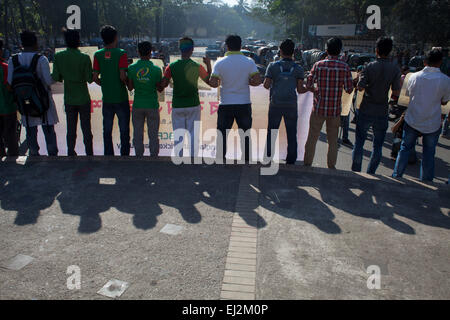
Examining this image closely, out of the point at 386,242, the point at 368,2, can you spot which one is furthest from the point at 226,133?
the point at 368,2

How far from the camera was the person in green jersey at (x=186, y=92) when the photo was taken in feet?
16.7

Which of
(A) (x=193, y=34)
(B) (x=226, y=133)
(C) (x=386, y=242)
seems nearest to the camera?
(C) (x=386, y=242)

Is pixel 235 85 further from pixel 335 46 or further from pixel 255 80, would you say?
pixel 335 46

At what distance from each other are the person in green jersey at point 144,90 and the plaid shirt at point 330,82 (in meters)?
2.11

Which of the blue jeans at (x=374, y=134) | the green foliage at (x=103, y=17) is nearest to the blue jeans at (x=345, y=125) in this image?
the blue jeans at (x=374, y=134)

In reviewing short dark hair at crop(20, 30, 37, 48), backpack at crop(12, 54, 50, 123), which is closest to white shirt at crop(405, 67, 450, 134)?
backpack at crop(12, 54, 50, 123)

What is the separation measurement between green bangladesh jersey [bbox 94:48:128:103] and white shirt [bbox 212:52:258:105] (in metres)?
1.29

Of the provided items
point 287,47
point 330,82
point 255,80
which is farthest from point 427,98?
point 255,80

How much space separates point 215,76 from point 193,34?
123 meters

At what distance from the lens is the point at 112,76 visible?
5.20m

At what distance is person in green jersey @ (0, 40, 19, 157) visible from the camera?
541 cm

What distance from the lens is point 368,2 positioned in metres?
37.4

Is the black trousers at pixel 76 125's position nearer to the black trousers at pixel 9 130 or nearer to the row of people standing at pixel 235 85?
the row of people standing at pixel 235 85
